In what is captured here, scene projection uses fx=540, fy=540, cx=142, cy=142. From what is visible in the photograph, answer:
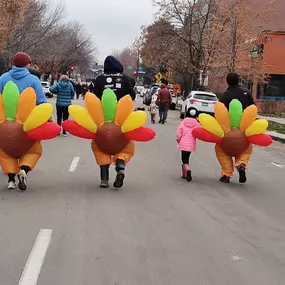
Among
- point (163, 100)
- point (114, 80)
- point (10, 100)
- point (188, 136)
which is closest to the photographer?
point (10, 100)

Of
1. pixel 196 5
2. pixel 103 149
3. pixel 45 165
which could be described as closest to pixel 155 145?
pixel 45 165

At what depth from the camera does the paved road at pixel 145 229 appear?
4828 mm

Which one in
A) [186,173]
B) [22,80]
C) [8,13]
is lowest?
[186,173]

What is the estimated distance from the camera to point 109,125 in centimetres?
850

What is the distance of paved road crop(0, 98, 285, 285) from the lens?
15.8 ft

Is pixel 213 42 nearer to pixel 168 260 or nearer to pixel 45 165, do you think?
pixel 45 165

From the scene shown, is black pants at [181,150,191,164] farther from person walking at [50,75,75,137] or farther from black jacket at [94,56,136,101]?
person walking at [50,75,75,137]

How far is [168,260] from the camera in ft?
17.0

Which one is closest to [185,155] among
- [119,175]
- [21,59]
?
[119,175]

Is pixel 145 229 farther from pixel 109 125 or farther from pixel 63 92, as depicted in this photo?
pixel 63 92

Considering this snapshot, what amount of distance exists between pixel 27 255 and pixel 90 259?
62 cm

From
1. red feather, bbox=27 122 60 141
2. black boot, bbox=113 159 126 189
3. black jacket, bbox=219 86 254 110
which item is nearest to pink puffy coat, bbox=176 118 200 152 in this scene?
black jacket, bbox=219 86 254 110

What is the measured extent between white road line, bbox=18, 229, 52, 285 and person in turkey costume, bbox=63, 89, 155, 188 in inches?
105

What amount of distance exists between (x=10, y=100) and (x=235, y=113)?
3835mm
